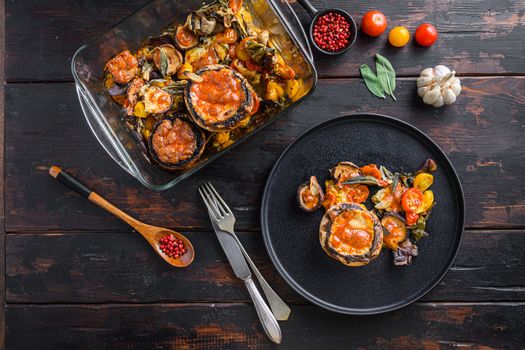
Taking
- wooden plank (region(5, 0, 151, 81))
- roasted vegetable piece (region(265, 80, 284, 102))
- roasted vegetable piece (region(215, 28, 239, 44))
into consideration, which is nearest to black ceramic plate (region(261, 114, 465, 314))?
roasted vegetable piece (region(265, 80, 284, 102))

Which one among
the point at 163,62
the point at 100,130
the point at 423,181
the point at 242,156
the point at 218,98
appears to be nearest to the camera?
the point at 218,98

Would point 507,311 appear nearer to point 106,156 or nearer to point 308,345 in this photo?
point 308,345

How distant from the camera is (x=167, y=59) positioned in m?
2.85

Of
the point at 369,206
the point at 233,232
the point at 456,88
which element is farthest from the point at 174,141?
the point at 456,88

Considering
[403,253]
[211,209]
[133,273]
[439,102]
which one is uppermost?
[439,102]

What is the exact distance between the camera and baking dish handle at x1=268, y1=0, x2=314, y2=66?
279 centimetres

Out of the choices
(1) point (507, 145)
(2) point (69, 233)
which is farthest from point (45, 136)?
(1) point (507, 145)

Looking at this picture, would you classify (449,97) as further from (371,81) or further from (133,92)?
(133,92)

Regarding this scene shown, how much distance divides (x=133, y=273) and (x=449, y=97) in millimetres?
2140

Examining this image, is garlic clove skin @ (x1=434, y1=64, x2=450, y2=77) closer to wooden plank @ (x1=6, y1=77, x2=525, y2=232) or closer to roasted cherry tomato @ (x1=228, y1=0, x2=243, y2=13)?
wooden plank @ (x1=6, y1=77, x2=525, y2=232)

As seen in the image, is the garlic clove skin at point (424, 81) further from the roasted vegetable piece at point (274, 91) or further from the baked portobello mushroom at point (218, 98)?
the baked portobello mushroom at point (218, 98)

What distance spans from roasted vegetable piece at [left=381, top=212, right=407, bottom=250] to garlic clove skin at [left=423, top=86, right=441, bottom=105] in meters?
0.70

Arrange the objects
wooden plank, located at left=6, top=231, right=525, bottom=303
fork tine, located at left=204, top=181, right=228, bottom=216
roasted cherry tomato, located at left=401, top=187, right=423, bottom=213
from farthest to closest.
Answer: wooden plank, located at left=6, top=231, right=525, bottom=303 < fork tine, located at left=204, top=181, right=228, bottom=216 < roasted cherry tomato, located at left=401, top=187, right=423, bottom=213

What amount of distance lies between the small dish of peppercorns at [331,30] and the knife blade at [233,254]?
1.21 m
